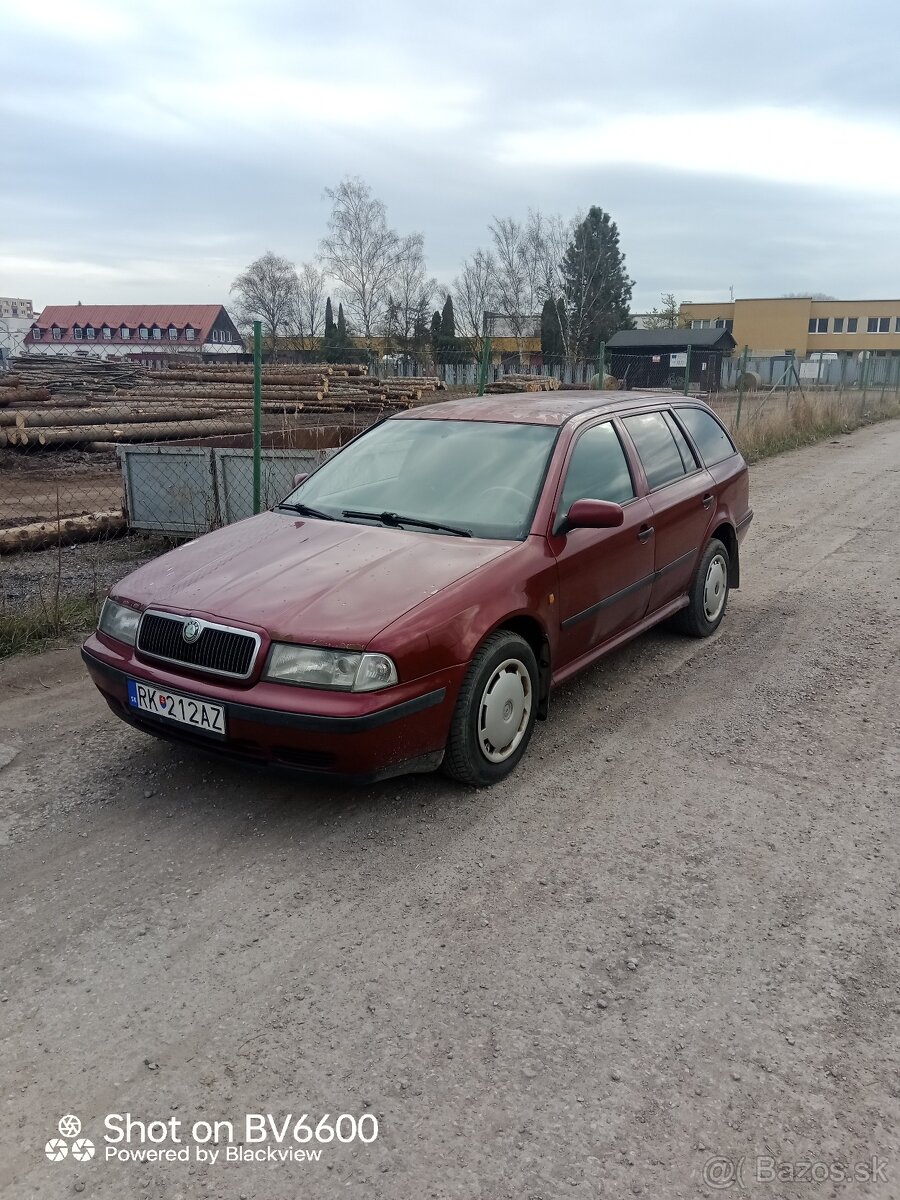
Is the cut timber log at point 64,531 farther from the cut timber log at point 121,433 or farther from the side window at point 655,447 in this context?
the side window at point 655,447

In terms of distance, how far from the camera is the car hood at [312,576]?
11.1 ft

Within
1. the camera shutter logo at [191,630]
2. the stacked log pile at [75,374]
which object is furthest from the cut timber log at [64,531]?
the stacked log pile at [75,374]

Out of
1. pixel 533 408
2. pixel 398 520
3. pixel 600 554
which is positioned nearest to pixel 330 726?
pixel 398 520

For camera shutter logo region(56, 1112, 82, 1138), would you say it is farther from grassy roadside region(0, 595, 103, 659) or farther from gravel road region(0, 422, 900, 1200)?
grassy roadside region(0, 595, 103, 659)

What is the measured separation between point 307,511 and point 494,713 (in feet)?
5.07

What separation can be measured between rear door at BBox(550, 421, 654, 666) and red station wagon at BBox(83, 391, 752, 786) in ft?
0.04

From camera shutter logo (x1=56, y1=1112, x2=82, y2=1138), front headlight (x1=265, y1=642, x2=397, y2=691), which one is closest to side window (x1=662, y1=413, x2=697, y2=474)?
front headlight (x1=265, y1=642, x2=397, y2=691)

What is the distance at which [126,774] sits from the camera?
397 centimetres

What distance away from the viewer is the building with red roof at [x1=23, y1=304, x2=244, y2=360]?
233 feet

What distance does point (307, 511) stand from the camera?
4.58 meters

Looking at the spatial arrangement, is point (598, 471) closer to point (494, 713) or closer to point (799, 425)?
point (494, 713)

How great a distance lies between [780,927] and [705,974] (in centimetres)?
39

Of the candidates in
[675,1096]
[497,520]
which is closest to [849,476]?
[497,520]

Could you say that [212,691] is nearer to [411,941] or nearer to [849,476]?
[411,941]
